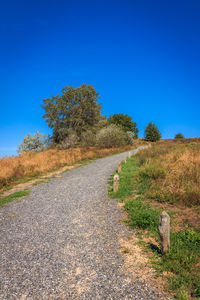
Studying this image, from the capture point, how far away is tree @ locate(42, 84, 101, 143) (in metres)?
38.2

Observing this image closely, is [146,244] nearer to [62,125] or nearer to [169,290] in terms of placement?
[169,290]

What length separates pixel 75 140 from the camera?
37.4 metres

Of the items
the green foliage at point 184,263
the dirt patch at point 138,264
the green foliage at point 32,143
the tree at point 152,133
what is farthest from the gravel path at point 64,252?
the tree at point 152,133

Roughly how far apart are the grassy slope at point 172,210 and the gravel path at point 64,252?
0.60 meters

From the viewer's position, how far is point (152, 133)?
68500mm

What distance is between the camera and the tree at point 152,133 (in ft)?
223

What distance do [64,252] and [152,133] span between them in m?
67.7

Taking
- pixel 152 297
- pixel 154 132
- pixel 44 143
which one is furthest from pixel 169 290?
pixel 154 132

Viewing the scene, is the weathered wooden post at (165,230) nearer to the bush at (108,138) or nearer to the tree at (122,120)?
the bush at (108,138)

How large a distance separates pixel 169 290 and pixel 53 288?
2.33 meters

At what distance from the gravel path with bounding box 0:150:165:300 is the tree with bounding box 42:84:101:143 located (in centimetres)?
3114

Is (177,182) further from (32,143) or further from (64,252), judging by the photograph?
(32,143)

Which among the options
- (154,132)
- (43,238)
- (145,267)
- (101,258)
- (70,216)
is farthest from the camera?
(154,132)

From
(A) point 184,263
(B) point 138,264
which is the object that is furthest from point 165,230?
(B) point 138,264
